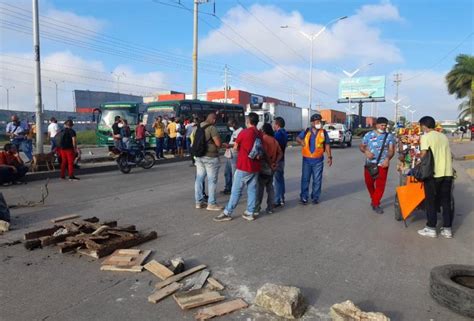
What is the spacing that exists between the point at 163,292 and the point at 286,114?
37.7 metres

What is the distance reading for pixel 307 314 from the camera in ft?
11.8

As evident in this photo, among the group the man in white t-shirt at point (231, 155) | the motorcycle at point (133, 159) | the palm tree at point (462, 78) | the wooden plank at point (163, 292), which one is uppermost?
the palm tree at point (462, 78)

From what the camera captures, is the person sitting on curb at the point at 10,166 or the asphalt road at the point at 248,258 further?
the person sitting on curb at the point at 10,166

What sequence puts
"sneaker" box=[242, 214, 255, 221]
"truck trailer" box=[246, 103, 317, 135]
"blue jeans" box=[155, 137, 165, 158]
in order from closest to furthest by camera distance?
"sneaker" box=[242, 214, 255, 221]
"blue jeans" box=[155, 137, 165, 158]
"truck trailer" box=[246, 103, 317, 135]

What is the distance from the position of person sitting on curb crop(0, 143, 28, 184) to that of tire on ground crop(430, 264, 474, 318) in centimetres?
1034

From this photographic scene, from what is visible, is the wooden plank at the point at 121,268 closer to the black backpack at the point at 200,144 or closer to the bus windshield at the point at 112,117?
the black backpack at the point at 200,144

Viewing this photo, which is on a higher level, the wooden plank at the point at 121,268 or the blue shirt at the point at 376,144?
the blue shirt at the point at 376,144

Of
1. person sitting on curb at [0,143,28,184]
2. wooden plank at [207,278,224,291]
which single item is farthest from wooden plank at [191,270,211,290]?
person sitting on curb at [0,143,28,184]

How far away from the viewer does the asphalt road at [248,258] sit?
3.73 metres

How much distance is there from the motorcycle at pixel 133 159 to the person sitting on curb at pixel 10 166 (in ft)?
10.6

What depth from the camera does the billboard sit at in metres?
68.6

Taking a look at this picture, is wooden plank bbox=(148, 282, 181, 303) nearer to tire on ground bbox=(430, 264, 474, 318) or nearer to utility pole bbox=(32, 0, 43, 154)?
tire on ground bbox=(430, 264, 474, 318)

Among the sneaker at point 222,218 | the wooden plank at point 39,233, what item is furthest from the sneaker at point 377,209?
the wooden plank at point 39,233

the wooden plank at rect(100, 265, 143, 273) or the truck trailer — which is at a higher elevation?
the truck trailer
